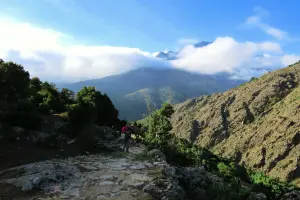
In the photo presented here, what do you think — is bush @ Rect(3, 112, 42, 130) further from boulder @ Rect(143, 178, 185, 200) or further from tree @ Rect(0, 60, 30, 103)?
boulder @ Rect(143, 178, 185, 200)

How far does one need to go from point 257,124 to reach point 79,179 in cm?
14102

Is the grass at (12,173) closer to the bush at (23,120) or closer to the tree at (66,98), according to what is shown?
the bush at (23,120)

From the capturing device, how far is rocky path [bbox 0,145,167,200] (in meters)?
14.5

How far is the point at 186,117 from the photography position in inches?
7657

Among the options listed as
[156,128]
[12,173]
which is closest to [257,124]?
[156,128]

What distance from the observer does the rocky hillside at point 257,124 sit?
120875 mm

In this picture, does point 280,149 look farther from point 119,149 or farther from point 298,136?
point 119,149

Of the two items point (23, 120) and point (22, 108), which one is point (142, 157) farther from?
point (22, 108)

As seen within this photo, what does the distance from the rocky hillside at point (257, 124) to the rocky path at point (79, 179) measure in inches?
3841

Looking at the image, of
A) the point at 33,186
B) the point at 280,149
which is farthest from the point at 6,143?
the point at 280,149

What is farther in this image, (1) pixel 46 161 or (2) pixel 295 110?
(2) pixel 295 110

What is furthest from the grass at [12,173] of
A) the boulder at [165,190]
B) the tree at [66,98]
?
the tree at [66,98]

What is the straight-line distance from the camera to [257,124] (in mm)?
148250

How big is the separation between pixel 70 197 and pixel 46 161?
5834 millimetres
